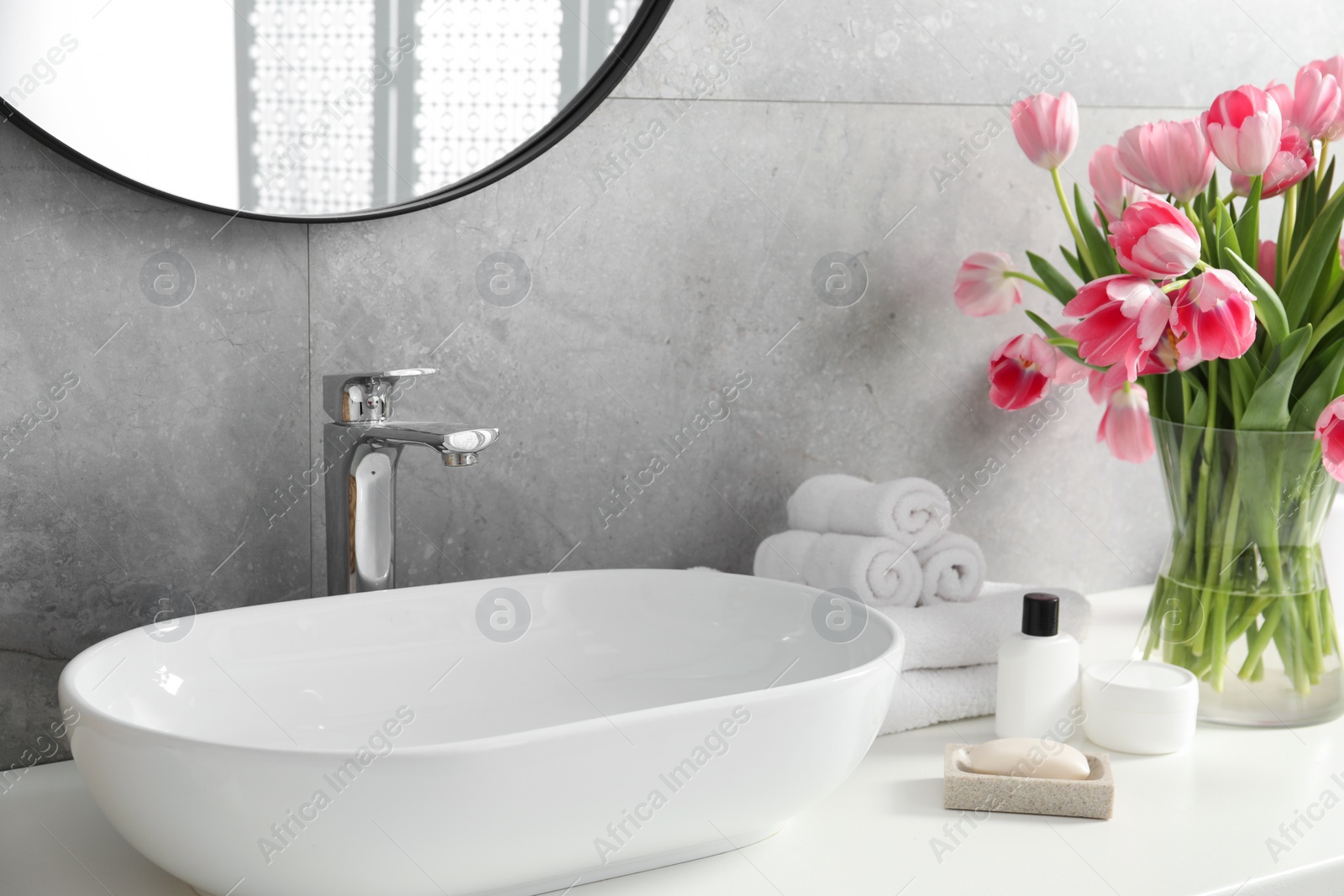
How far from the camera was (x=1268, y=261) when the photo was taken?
1.00 meters

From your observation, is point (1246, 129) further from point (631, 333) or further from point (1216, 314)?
point (631, 333)

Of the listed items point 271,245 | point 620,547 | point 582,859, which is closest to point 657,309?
point 620,547

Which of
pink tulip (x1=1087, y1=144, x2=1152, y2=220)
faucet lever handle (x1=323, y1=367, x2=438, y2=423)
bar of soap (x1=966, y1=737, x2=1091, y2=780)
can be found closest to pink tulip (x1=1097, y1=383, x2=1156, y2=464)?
pink tulip (x1=1087, y1=144, x2=1152, y2=220)

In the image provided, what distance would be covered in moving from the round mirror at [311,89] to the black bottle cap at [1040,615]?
0.54 metres

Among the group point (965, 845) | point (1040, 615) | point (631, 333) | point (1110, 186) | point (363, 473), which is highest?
point (1110, 186)

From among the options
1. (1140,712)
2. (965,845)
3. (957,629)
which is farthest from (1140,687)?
(965,845)

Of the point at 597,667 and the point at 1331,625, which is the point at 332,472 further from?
the point at 1331,625

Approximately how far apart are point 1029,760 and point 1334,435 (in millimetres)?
342

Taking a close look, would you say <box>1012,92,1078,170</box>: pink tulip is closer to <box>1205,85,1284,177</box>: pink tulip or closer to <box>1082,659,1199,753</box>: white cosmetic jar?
<box>1205,85,1284,177</box>: pink tulip

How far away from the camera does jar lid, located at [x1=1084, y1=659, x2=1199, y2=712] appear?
0.90m

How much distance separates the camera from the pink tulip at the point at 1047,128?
104 centimetres

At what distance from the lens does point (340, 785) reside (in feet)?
1.79

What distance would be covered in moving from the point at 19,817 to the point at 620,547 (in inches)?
20.2

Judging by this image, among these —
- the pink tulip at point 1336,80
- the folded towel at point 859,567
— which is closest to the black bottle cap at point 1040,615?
the folded towel at point 859,567
